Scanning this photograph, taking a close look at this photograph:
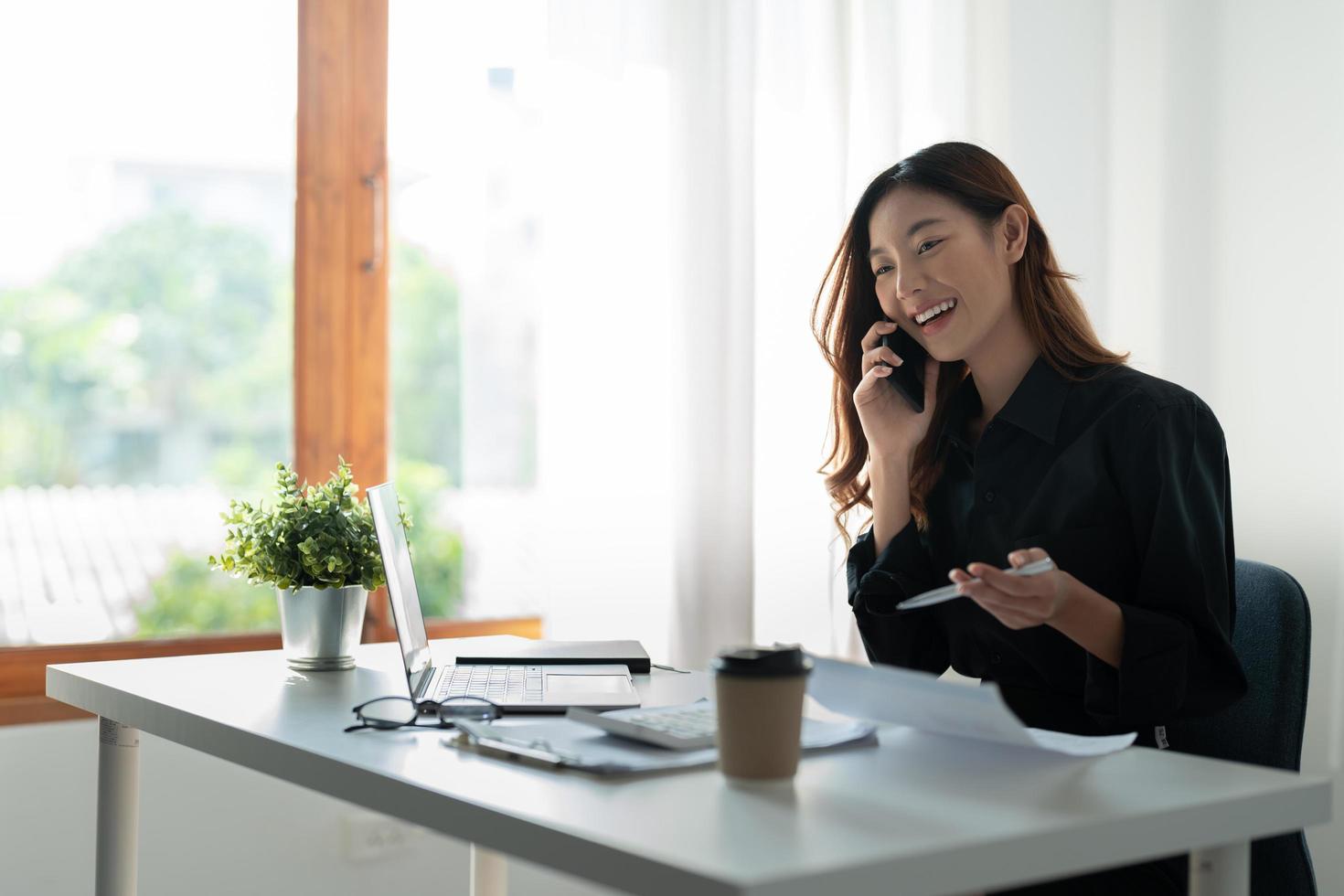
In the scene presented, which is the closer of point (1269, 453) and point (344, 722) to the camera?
point (344, 722)

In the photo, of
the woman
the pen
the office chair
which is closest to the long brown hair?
the woman

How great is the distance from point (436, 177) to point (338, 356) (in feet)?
1.31

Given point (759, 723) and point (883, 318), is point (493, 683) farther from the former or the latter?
point (883, 318)

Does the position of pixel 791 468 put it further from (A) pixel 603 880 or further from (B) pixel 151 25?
(A) pixel 603 880

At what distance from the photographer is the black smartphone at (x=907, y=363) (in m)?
1.73

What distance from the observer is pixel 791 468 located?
2521mm

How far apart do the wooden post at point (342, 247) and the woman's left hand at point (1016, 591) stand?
148 centimetres

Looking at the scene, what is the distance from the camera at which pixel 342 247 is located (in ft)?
7.84

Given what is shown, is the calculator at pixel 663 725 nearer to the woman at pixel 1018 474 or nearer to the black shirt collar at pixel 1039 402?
the woman at pixel 1018 474

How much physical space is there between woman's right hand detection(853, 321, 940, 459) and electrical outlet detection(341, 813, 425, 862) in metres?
1.13

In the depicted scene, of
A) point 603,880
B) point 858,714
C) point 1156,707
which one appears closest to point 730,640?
point 1156,707

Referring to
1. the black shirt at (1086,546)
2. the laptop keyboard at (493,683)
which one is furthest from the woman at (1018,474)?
the laptop keyboard at (493,683)

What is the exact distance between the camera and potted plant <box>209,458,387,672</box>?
1.53m

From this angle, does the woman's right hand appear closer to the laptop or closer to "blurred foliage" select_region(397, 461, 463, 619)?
the laptop
